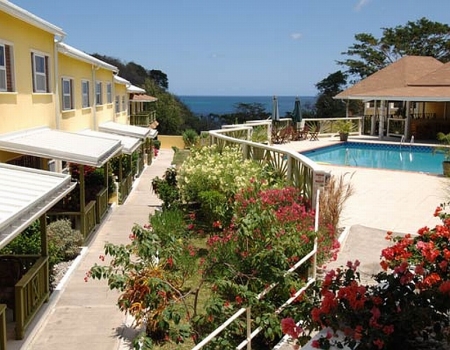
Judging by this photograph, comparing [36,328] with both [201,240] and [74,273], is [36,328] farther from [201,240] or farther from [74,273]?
[201,240]

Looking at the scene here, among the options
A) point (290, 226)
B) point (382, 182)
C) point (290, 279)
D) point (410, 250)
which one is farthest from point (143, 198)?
point (410, 250)

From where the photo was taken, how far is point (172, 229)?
40.6 feet

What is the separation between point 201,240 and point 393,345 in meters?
9.57

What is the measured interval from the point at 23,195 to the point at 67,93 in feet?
41.5

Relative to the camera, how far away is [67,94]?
20.4 meters

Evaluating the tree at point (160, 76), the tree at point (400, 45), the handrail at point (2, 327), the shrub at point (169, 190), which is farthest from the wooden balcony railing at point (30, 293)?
the tree at point (160, 76)

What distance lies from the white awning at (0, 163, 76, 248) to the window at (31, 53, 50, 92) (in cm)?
557

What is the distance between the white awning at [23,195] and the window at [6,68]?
11.1 ft

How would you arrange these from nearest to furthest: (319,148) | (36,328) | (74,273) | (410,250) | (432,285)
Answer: (432,285)
(410,250)
(36,328)
(74,273)
(319,148)

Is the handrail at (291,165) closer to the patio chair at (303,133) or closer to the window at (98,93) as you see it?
the window at (98,93)

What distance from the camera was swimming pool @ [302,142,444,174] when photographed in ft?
97.5

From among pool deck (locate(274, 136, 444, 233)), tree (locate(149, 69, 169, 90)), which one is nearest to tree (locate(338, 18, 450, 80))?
pool deck (locate(274, 136, 444, 233))

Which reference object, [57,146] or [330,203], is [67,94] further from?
[330,203]

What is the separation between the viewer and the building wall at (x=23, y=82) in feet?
42.8
